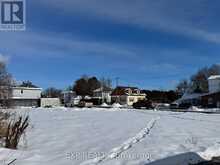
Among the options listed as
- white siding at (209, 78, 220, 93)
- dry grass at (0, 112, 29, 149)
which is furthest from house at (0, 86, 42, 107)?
dry grass at (0, 112, 29, 149)

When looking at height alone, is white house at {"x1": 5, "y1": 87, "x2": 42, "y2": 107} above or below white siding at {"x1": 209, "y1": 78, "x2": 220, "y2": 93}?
below

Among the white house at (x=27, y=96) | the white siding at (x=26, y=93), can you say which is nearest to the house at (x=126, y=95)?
the white siding at (x=26, y=93)

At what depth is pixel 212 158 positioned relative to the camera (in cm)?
1066

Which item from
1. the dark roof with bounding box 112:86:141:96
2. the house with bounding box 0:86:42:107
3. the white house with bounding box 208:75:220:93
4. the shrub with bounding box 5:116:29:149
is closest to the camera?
the shrub with bounding box 5:116:29:149

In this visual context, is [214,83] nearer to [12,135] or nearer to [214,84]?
[214,84]

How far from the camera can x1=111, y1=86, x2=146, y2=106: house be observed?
14388 cm

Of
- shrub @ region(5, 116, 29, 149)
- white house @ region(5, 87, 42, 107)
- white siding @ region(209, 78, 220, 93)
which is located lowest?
shrub @ region(5, 116, 29, 149)

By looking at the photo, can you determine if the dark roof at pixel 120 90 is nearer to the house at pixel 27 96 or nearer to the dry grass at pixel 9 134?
the house at pixel 27 96

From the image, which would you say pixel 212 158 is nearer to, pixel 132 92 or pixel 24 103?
pixel 24 103

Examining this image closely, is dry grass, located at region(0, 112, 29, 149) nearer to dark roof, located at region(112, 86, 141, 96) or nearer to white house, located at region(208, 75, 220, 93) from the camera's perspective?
white house, located at region(208, 75, 220, 93)

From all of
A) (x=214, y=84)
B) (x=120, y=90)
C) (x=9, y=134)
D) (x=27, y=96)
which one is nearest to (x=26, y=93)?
(x=27, y=96)

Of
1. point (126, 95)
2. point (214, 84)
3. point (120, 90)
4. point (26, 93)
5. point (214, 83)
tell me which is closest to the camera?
point (214, 84)

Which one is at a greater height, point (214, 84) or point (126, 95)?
point (214, 84)

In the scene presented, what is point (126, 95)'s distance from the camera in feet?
472
